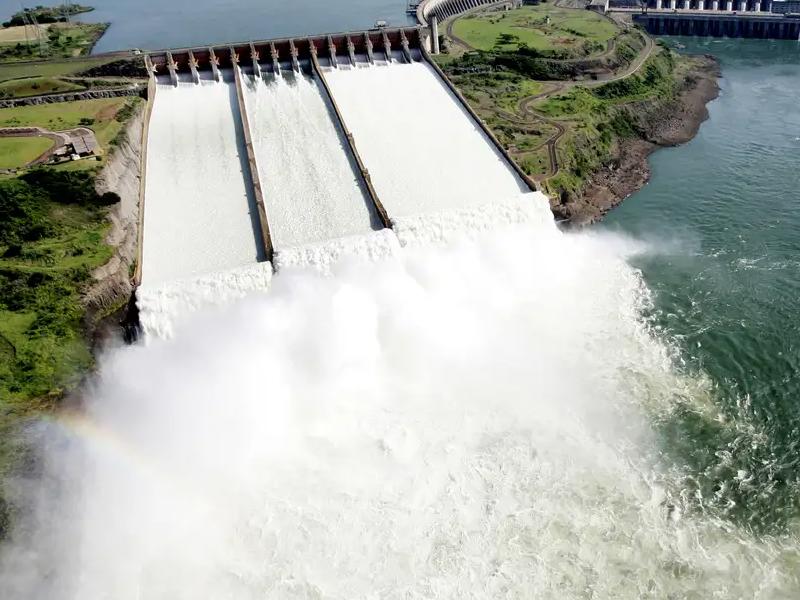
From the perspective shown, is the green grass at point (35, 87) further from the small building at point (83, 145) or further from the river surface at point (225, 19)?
the river surface at point (225, 19)

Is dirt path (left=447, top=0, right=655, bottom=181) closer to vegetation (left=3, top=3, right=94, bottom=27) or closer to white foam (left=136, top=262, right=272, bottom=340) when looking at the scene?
white foam (left=136, top=262, right=272, bottom=340)

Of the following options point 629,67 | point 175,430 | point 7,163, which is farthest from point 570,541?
point 629,67

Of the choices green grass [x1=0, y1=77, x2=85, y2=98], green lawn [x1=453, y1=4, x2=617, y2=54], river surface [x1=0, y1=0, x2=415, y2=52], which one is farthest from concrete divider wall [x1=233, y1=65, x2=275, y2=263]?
river surface [x1=0, y1=0, x2=415, y2=52]

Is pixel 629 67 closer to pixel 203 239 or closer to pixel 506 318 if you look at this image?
pixel 506 318

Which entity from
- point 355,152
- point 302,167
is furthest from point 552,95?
point 302,167

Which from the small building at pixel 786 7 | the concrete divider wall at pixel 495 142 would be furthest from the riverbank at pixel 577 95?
the small building at pixel 786 7

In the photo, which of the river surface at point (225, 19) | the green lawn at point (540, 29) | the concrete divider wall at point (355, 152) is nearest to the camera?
the concrete divider wall at point (355, 152)
